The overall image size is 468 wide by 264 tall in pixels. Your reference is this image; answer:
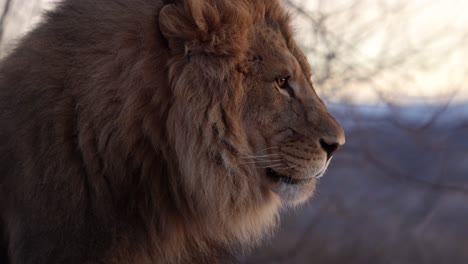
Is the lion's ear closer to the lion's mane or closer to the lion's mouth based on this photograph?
the lion's mane

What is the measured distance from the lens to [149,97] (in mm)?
2803

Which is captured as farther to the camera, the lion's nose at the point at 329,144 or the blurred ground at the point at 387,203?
the blurred ground at the point at 387,203

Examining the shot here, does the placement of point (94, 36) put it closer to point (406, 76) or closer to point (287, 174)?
point (287, 174)

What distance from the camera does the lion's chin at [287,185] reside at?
295 centimetres

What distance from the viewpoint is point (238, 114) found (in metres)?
2.84

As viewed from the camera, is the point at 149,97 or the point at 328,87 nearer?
the point at 149,97

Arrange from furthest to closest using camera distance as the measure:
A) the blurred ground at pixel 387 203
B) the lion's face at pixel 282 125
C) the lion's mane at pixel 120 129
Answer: the blurred ground at pixel 387 203
the lion's face at pixel 282 125
the lion's mane at pixel 120 129

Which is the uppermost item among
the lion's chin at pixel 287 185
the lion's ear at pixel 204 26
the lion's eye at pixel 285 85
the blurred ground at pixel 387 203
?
the lion's ear at pixel 204 26

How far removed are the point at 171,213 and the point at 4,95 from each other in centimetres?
73

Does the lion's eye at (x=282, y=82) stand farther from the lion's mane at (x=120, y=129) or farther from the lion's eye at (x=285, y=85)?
the lion's mane at (x=120, y=129)

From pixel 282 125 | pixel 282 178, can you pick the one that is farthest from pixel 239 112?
pixel 282 178

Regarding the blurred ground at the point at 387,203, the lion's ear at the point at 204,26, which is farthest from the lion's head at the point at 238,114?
the blurred ground at the point at 387,203

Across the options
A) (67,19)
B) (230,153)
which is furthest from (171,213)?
(67,19)

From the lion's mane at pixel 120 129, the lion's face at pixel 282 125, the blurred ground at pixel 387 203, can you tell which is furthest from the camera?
the blurred ground at pixel 387 203
